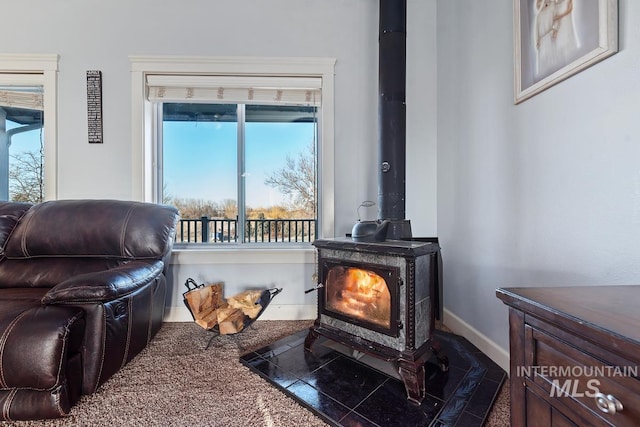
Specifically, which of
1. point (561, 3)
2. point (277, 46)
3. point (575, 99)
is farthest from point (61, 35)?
point (575, 99)

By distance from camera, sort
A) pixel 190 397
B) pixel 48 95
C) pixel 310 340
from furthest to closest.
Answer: pixel 48 95
pixel 310 340
pixel 190 397

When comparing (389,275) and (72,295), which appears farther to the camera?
(389,275)

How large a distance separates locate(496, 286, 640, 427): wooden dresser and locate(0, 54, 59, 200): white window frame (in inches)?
126

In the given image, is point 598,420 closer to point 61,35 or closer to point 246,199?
point 246,199

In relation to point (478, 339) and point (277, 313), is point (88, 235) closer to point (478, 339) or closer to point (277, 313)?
point (277, 313)

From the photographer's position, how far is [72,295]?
1.26m

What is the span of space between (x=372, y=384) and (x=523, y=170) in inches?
55.5

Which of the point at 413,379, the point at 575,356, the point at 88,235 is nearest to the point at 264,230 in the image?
the point at 88,235

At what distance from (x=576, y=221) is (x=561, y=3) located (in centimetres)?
97

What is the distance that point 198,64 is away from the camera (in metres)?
2.30

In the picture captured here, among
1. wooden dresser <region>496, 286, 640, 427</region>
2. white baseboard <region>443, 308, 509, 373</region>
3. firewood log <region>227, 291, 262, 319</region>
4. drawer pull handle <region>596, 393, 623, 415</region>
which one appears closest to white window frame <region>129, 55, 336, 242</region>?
firewood log <region>227, 291, 262, 319</region>

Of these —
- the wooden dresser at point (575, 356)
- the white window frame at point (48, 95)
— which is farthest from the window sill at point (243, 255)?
the wooden dresser at point (575, 356)

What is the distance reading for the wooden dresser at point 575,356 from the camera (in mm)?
490

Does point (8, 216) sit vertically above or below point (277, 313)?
above
